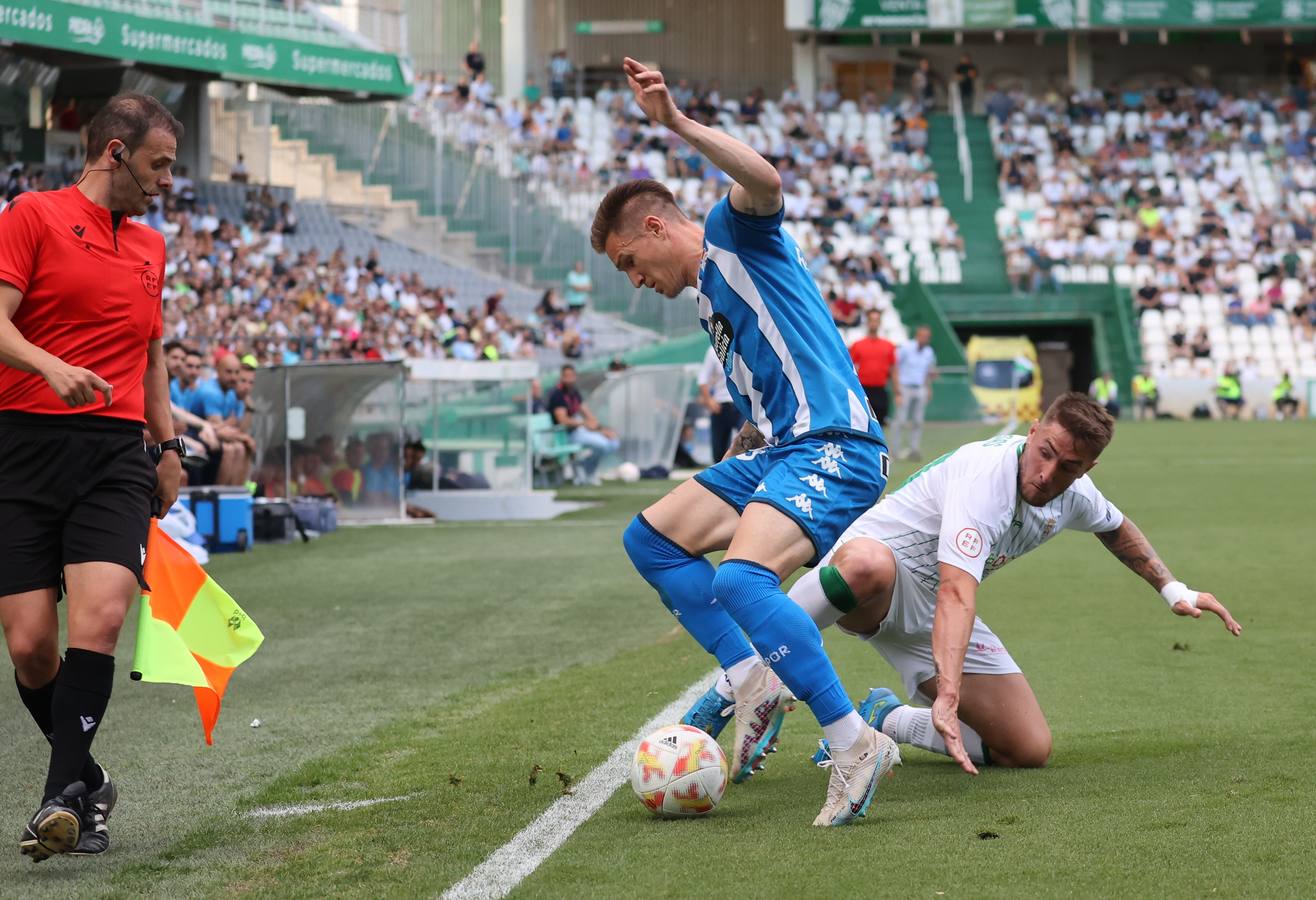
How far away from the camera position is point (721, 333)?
5289mm

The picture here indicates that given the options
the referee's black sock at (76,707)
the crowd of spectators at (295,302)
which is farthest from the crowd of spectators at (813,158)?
the referee's black sock at (76,707)

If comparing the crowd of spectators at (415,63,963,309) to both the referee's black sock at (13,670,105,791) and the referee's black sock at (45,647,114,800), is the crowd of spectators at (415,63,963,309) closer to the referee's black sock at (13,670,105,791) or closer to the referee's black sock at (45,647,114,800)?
the referee's black sock at (13,670,105,791)

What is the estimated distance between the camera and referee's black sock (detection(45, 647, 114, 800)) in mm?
4645

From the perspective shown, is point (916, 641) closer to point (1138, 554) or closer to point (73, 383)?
point (1138, 554)

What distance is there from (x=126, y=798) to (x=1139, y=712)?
148 inches

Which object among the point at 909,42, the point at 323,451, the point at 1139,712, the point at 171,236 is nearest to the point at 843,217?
the point at 909,42

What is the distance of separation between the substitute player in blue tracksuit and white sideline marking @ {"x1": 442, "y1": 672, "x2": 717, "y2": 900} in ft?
1.53

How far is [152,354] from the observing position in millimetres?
5230

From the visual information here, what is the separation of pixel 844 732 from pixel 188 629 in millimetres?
2009

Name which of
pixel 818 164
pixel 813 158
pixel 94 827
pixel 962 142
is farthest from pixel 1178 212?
pixel 94 827

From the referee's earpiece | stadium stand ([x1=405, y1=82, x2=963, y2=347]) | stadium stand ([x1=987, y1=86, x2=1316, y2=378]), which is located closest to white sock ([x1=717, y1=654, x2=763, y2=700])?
the referee's earpiece

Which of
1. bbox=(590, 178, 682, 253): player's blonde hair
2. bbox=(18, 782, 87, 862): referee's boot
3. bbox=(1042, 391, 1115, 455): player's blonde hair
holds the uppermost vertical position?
bbox=(590, 178, 682, 253): player's blonde hair

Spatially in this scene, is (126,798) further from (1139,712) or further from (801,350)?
(1139,712)

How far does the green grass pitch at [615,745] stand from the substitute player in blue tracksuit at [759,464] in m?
0.37
